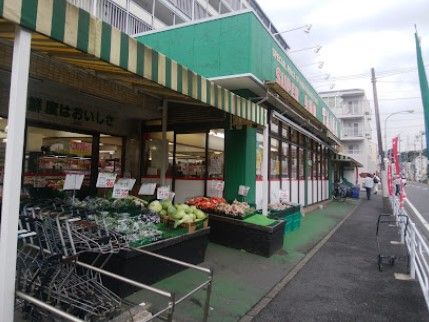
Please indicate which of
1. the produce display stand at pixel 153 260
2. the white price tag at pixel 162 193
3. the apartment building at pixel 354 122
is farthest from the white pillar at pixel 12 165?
the apartment building at pixel 354 122

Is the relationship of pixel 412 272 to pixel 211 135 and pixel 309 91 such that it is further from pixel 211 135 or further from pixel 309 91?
pixel 309 91

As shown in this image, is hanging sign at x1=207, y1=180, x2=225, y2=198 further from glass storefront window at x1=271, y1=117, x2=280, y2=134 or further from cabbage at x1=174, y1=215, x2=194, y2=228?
glass storefront window at x1=271, y1=117, x2=280, y2=134

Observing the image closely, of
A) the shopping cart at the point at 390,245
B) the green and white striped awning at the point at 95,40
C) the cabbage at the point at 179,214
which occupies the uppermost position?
the green and white striped awning at the point at 95,40

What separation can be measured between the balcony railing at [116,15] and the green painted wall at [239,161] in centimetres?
1109

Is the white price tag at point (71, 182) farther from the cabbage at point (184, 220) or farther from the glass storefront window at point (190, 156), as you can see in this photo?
the glass storefront window at point (190, 156)

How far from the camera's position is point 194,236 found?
602 centimetres

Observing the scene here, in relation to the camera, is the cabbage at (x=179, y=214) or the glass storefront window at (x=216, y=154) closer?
the cabbage at (x=179, y=214)

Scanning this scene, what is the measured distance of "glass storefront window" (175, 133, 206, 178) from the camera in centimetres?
939

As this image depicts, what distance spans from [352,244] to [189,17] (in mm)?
23797

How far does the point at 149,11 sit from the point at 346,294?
2325 cm

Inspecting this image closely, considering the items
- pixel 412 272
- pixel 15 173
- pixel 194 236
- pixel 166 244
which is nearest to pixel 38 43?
pixel 15 173

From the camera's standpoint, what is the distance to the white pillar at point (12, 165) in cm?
278

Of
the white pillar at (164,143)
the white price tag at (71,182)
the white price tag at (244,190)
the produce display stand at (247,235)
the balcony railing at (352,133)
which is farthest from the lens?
the balcony railing at (352,133)

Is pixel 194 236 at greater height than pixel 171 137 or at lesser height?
lesser
